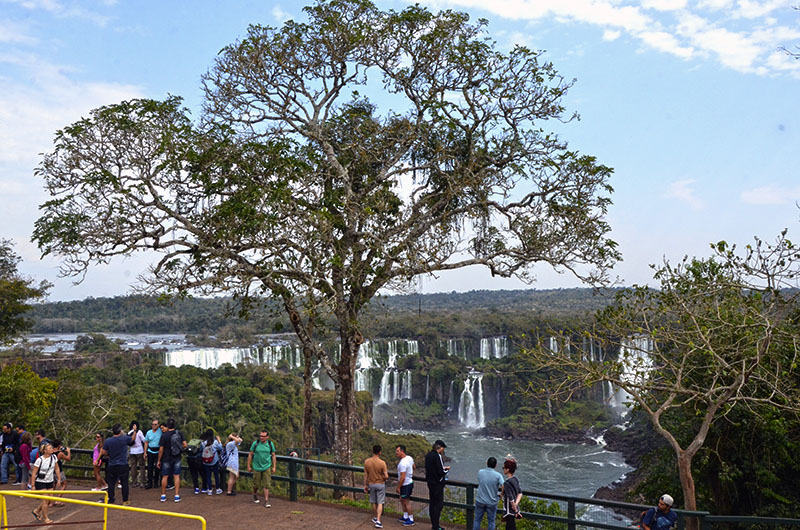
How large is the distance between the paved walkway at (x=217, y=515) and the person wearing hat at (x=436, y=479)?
63cm

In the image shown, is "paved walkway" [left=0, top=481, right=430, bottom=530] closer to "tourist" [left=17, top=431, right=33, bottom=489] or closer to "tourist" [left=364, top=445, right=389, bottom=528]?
"tourist" [left=364, top=445, right=389, bottom=528]

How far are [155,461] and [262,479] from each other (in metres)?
2.00

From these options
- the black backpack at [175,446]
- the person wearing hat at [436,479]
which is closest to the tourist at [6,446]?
the black backpack at [175,446]

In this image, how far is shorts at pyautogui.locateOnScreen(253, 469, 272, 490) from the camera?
938 cm

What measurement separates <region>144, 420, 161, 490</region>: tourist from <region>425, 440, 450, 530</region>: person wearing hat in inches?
176

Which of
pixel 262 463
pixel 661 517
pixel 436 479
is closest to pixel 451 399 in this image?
pixel 262 463

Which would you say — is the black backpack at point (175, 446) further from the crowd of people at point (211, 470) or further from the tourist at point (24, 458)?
the tourist at point (24, 458)

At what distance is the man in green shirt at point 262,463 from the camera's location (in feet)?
30.7

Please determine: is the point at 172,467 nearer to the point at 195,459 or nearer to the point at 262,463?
the point at 195,459

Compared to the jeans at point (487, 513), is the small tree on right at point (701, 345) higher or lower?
higher

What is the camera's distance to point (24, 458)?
35.3ft

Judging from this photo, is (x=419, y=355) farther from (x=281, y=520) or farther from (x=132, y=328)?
(x=281, y=520)

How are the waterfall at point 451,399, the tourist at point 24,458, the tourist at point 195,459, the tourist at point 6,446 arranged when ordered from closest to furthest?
the tourist at point 195,459 < the tourist at point 24,458 < the tourist at point 6,446 < the waterfall at point 451,399

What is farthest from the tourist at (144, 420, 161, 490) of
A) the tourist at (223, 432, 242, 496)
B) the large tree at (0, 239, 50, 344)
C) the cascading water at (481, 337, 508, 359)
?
the cascading water at (481, 337, 508, 359)
